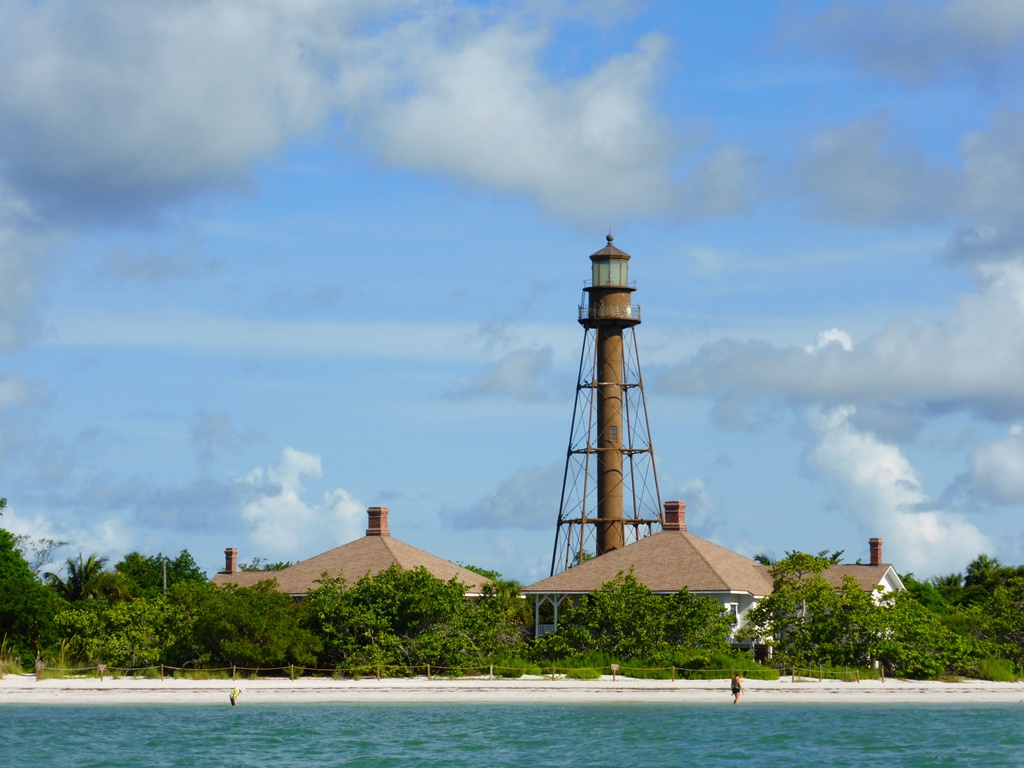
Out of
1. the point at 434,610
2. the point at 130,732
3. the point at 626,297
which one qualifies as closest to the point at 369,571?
the point at 434,610

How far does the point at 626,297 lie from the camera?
7269 cm

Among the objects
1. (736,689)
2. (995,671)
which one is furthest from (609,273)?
(736,689)

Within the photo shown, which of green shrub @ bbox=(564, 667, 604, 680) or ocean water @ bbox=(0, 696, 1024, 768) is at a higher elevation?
green shrub @ bbox=(564, 667, 604, 680)

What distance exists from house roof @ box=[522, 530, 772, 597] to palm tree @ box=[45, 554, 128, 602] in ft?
64.0

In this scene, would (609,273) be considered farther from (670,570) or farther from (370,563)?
(370,563)

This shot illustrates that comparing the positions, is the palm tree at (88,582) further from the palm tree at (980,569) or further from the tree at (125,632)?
the palm tree at (980,569)

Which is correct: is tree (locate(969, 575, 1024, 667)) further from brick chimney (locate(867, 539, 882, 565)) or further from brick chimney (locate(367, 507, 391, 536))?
brick chimney (locate(367, 507, 391, 536))

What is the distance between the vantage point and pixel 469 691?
5609 centimetres

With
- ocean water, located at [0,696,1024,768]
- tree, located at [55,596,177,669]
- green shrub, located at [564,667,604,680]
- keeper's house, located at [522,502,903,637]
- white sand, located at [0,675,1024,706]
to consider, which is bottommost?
ocean water, located at [0,696,1024,768]

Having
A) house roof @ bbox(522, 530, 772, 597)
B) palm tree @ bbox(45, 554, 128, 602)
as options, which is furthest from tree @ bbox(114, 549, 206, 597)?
house roof @ bbox(522, 530, 772, 597)

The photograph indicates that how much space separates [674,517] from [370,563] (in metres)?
13.6

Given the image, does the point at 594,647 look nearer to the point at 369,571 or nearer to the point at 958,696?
the point at 369,571

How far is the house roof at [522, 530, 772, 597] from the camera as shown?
207ft

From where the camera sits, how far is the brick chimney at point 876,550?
75750mm
